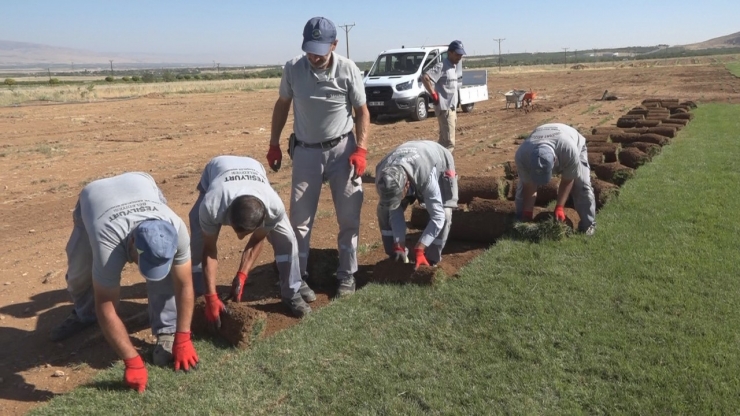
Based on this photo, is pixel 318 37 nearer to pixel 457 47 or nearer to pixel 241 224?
pixel 241 224

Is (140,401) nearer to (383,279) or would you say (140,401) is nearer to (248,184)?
(248,184)

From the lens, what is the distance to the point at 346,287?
5.15 m

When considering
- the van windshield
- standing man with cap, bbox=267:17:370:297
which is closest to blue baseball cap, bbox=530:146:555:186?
standing man with cap, bbox=267:17:370:297

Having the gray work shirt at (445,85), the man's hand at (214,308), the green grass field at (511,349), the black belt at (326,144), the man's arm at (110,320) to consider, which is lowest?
the green grass field at (511,349)

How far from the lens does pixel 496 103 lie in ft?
80.1

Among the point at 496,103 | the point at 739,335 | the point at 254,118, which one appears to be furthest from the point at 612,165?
the point at 496,103

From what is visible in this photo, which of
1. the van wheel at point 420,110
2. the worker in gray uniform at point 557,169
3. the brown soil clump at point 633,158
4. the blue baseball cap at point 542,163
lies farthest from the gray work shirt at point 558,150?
the van wheel at point 420,110

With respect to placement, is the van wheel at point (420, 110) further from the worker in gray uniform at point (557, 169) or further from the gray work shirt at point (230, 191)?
the gray work shirt at point (230, 191)

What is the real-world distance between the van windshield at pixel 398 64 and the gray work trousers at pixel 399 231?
13074 mm

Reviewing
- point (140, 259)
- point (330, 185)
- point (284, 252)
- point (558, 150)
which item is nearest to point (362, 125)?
point (330, 185)

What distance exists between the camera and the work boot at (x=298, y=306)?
4707 mm

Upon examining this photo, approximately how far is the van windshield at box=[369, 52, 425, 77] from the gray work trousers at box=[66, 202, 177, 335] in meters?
14.5

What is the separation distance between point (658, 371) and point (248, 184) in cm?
295

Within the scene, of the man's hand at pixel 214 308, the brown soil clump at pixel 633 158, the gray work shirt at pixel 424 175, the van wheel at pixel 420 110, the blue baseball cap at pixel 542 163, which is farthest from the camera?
the van wheel at pixel 420 110
